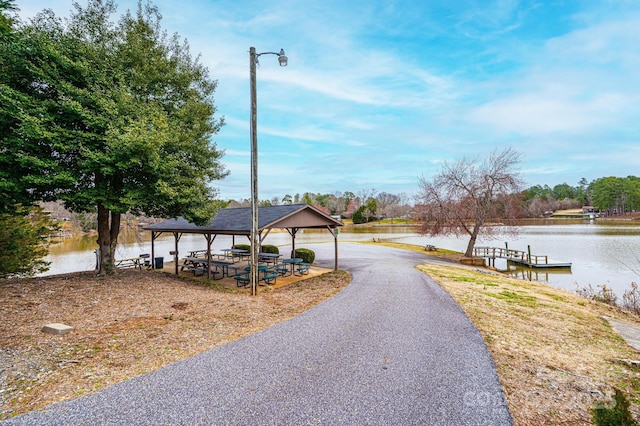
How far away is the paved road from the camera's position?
3.33m

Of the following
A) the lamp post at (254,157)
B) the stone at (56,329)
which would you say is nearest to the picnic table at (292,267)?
→ the lamp post at (254,157)

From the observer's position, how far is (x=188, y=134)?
9.89m

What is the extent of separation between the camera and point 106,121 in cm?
796

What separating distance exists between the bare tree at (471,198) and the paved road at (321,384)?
16.9m

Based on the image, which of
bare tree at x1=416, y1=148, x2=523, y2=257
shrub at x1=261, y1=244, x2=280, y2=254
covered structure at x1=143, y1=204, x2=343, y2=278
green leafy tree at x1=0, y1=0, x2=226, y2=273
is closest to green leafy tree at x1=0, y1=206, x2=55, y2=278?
green leafy tree at x1=0, y1=0, x2=226, y2=273

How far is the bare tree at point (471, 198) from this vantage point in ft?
66.9

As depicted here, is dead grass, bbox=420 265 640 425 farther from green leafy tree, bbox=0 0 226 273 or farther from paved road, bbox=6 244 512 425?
green leafy tree, bbox=0 0 226 273

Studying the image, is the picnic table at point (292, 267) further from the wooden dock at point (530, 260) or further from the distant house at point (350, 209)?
the distant house at point (350, 209)

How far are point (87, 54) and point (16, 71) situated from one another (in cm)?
175

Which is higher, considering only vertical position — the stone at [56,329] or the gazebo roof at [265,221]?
the gazebo roof at [265,221]

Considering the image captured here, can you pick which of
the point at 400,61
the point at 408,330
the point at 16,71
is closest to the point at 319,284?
the point at 408,330

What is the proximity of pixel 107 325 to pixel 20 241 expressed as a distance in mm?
8511

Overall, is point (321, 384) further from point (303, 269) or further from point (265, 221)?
point (303, 269)

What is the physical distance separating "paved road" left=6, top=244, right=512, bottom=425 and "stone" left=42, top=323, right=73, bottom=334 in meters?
2.78
